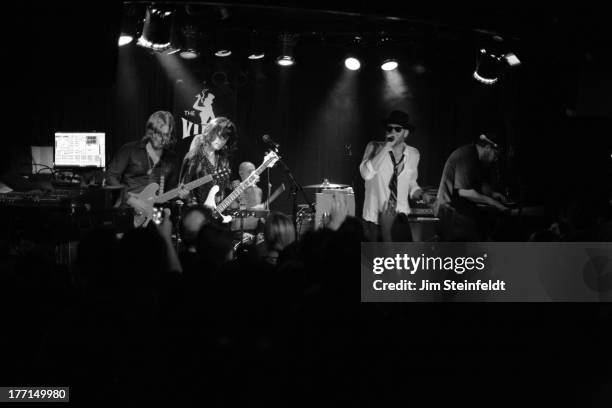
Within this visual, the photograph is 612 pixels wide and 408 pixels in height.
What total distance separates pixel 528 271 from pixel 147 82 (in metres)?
6.41

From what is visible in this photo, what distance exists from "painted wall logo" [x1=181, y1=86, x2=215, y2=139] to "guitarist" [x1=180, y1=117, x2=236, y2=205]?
0.60ft

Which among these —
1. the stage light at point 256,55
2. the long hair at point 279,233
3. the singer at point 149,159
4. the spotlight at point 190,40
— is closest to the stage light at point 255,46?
the stage light at point 256,55

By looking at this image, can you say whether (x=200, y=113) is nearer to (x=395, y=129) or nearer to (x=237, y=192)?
(x=237, y=192)

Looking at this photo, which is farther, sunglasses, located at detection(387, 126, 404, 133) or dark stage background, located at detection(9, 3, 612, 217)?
sunglasses, located at detection(387, 126, 404, 133)

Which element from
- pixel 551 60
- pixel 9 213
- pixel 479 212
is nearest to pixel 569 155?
pixel 551 60

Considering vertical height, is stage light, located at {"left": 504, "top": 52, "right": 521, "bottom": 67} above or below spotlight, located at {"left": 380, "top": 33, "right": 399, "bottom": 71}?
below

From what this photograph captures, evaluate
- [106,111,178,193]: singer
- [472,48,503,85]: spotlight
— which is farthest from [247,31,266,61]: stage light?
[472,48,503,85]: spotlight

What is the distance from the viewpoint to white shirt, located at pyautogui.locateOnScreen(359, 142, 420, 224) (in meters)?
9.55

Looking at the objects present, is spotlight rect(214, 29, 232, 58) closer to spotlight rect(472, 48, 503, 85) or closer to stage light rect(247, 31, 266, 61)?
stage light rect(247, 31, 266, 61)

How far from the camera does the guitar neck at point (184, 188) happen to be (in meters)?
7.66

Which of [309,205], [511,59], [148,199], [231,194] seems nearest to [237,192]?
[231,194]

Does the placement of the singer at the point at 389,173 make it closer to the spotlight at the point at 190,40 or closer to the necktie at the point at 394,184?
the necktie at the point at 394,184

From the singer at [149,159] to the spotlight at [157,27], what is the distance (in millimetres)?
1562

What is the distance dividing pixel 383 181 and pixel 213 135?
2.66 metres
